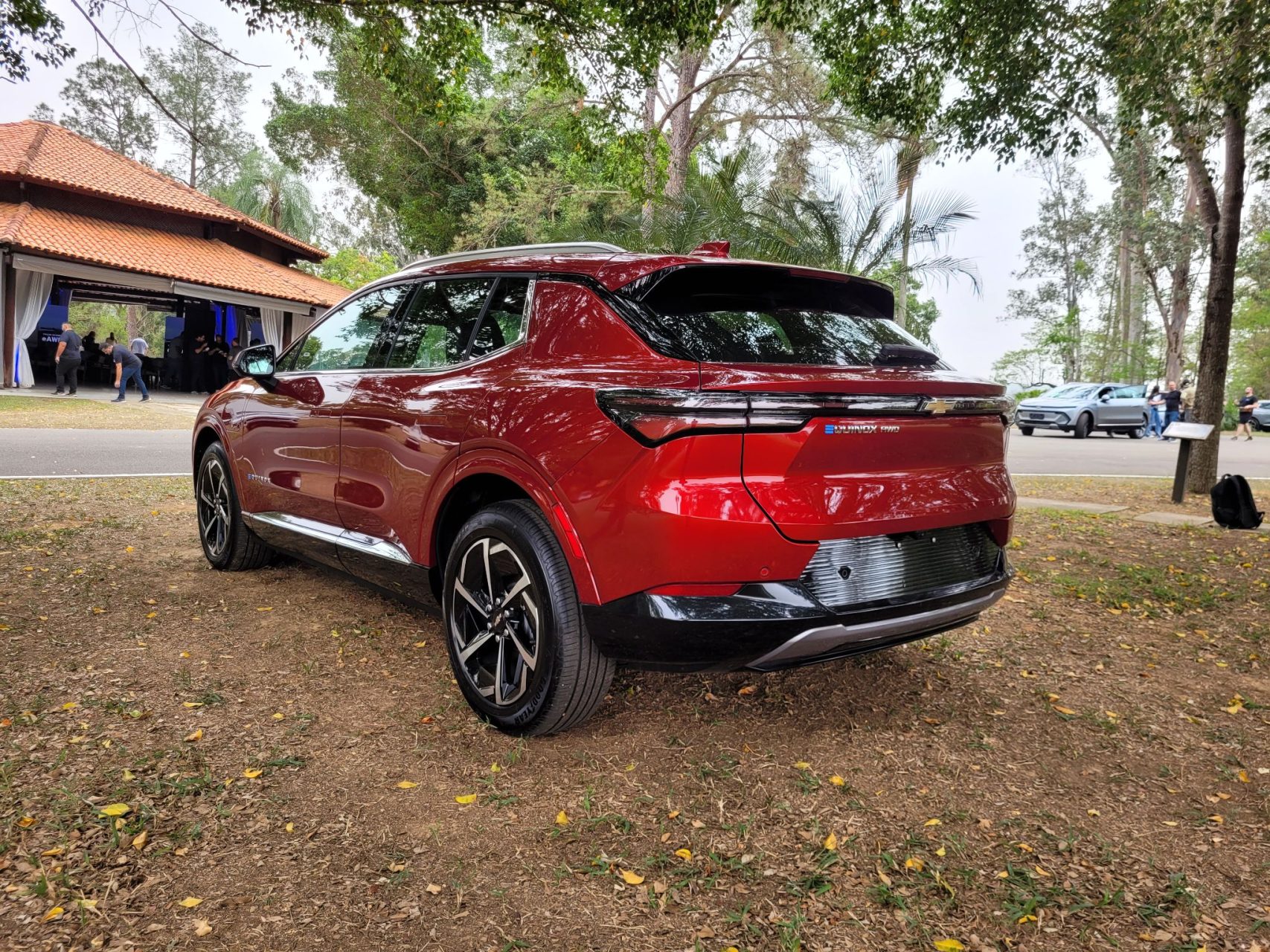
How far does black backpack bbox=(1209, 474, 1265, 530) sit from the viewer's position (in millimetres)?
7695

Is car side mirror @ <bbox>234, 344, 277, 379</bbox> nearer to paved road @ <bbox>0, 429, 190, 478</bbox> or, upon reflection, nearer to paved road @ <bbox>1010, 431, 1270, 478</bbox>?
paved road @ <bbox>0, 429, 190, 478</bbox>

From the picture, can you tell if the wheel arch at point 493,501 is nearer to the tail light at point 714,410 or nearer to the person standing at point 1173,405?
the tail light at point 714,410

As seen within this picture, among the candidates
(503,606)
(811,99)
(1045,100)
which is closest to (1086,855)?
(503,606)

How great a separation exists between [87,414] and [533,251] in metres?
15.6

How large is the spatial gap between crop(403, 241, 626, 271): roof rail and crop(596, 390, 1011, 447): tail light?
85 cm

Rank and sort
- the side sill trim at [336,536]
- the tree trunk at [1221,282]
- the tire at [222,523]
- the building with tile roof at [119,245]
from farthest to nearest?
the building with tile roof at [119,245] < the tree trunk at [1221,282] < the tire at [222,523] < the side sill trim at [336,536]

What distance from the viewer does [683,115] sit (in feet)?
65.8

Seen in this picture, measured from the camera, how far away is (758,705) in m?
3.37

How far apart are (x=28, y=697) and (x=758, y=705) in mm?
2773

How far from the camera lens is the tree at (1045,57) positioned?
6684 millimetres

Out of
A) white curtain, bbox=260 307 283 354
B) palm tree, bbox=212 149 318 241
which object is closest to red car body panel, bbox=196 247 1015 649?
white curtain, bbox=260 307 283 354

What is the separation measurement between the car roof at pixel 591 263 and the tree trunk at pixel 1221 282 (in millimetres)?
7762

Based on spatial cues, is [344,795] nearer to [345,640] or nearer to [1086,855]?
[345,640]

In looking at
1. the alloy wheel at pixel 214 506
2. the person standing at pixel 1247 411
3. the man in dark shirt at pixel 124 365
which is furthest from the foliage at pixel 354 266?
the alloy wheel at pixel 214 506
